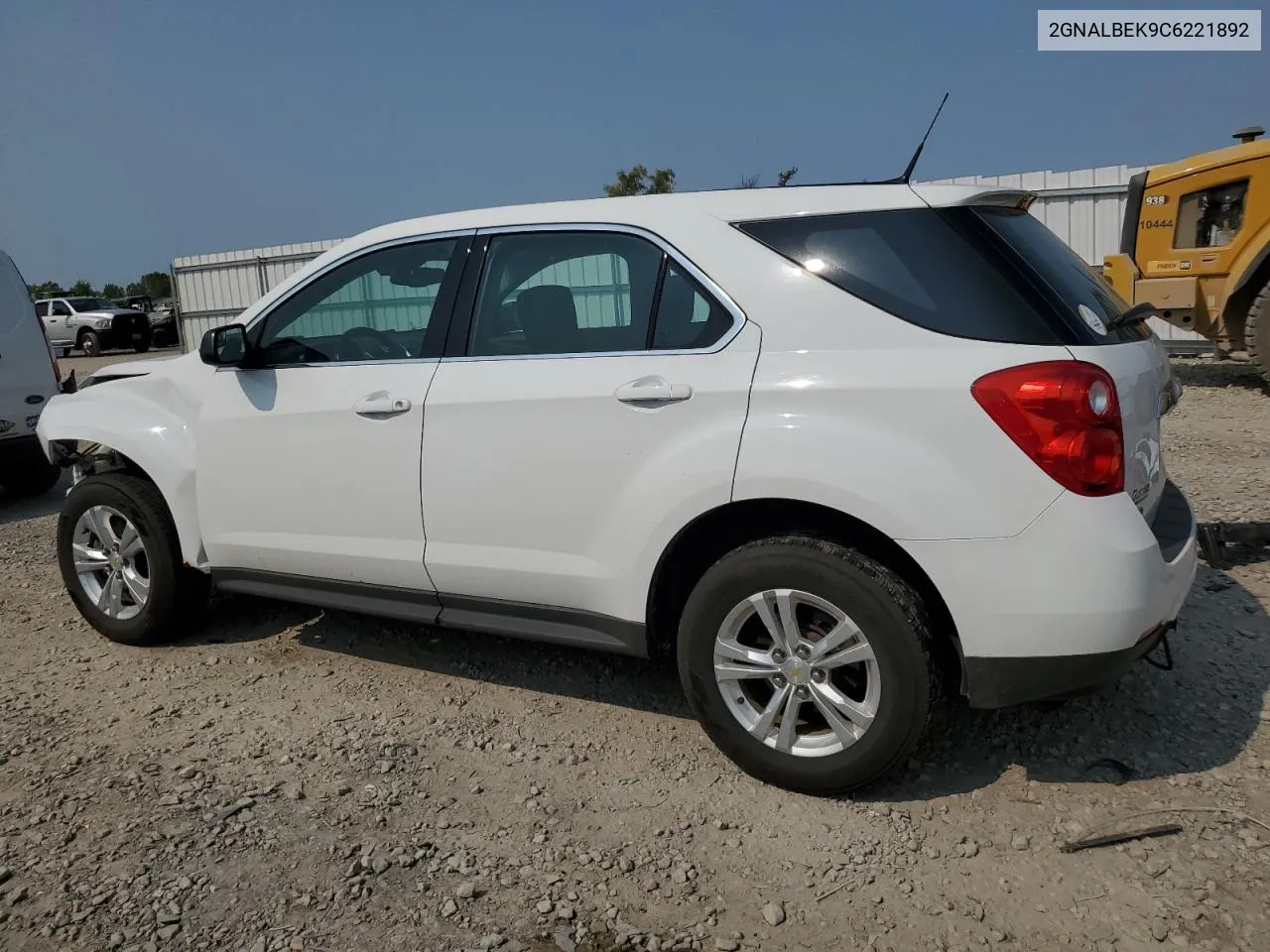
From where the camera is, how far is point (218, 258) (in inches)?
875

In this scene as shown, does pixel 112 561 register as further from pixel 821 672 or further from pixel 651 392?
pixel 821 672

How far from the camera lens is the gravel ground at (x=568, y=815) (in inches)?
99.2

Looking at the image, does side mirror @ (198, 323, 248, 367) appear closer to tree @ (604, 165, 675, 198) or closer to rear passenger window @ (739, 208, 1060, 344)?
rear passenger window @ (739, 208, 1060, 344)

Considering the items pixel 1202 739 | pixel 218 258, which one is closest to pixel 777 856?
pixel 1202 739

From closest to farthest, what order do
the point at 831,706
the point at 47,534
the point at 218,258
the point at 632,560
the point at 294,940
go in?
1. the point at 294,940
2. the point at 831,706
3. the point at 632,560
4. the point at 47,534
5. the point at 218,258

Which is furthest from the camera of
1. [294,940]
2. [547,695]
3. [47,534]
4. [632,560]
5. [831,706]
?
[47,534]

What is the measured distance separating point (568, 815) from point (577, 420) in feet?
4.03

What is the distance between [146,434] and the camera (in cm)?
431

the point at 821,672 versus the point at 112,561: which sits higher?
the point at 112,561

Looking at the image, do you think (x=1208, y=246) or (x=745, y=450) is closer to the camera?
(x=745, y=450)

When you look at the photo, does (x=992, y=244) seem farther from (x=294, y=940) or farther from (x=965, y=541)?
(x=294, y=940)

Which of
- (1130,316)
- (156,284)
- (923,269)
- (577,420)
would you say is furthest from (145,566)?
(156,284)

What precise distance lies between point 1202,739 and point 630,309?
235 centimetres

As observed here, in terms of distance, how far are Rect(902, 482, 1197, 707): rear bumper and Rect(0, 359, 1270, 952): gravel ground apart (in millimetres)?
505
